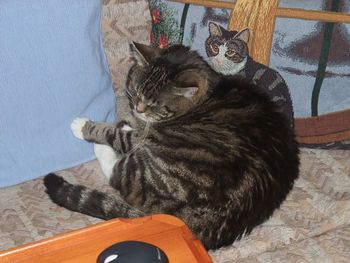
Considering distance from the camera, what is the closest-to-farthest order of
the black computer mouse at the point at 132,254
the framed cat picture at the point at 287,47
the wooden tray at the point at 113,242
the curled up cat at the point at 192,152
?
1. the black computer mouse at the point at 132,254
2. the wooden tray at the point at 113,242
3. the curled up cat at the point at 192,152
4. the framed cat picture at the point at 287,47

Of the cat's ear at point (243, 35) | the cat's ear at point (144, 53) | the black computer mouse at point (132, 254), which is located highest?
the cat's ear at point (243, 35)

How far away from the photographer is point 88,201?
1594 millimetres

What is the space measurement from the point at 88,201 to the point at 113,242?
0.27 m

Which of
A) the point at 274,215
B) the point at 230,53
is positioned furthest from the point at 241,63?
the point at 274,215

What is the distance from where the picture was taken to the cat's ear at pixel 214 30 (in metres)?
1.72

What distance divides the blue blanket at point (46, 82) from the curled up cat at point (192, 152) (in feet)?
0.23

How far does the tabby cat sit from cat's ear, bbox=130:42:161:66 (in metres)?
0.15

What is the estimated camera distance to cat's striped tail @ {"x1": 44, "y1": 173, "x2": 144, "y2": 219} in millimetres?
1575

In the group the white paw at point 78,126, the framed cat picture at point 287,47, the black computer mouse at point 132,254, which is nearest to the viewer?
the black computer mouse at point 132,254

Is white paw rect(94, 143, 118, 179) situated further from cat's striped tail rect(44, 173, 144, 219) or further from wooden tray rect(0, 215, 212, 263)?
wooden tray rect(0, 215, 212, 263)

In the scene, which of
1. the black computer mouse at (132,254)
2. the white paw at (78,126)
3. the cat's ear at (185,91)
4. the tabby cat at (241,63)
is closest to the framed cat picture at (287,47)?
the tabby cat at (241,63)

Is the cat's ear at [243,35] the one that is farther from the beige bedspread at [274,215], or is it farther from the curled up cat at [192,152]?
the beige bedspread at [274,215]

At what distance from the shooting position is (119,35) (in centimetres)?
188

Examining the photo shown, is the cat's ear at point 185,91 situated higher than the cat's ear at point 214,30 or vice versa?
the cat's ear at point 214,30
